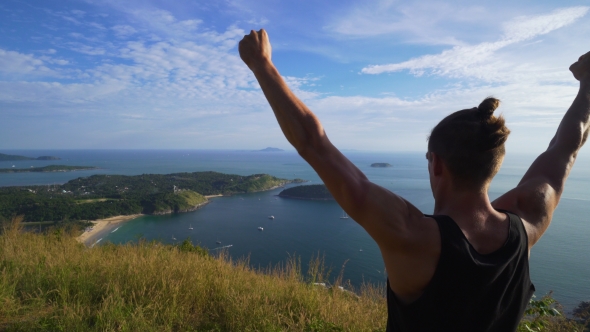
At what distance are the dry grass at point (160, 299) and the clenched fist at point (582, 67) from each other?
2346 millimetres

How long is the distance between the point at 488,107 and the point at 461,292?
1.60ft

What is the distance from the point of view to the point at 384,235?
0.77m

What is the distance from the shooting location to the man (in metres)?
0.78

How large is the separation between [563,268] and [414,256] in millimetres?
24379

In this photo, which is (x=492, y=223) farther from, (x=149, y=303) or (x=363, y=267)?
(x=363, y=267)

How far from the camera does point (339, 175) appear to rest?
2.53 ft

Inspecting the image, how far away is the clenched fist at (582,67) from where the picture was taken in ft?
4.62

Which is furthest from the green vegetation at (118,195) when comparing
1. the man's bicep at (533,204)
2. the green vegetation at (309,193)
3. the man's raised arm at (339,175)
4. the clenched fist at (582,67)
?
the clenched fist at (582,67)

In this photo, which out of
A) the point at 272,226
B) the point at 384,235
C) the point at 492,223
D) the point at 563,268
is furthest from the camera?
the point at 272,226

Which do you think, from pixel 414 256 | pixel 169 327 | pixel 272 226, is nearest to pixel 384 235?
pixel 414 256

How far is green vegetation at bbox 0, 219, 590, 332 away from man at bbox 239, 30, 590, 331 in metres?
2.15

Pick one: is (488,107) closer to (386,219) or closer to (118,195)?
(386,219)

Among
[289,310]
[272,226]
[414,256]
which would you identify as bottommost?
[272,226]

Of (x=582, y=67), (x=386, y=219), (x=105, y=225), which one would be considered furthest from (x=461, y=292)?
(x=105, y=225)
